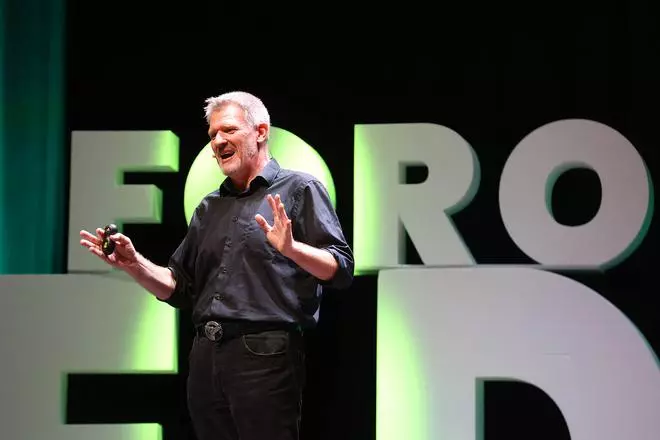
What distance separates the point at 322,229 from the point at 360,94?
93 cm

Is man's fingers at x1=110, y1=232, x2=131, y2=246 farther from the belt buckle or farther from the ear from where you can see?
the ear

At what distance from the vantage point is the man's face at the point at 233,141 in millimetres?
2855

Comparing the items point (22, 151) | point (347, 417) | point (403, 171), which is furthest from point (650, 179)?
point (22, 151)

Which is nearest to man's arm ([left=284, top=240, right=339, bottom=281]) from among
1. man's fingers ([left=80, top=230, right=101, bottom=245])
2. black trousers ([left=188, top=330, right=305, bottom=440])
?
black trousers ([left=188, top=330, right=305, bottom=440])

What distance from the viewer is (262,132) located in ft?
9.60

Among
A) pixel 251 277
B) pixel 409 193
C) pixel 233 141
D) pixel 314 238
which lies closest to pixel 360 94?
pixel 409 193

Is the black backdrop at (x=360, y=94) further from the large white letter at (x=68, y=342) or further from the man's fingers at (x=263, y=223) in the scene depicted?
the man's fingers at (x=263, y=223)

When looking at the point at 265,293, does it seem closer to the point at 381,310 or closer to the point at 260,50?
the point at 381,310

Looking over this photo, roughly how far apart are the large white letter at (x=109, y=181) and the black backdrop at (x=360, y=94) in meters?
0.16

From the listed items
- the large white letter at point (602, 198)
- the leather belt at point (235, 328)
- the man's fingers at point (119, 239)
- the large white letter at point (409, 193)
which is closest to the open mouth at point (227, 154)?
the man's fingers at point (119, 239)

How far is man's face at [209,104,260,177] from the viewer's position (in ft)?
9.37

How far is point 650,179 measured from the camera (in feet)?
10.6

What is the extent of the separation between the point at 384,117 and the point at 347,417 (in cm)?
110

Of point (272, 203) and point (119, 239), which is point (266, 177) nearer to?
point (272, 203)
